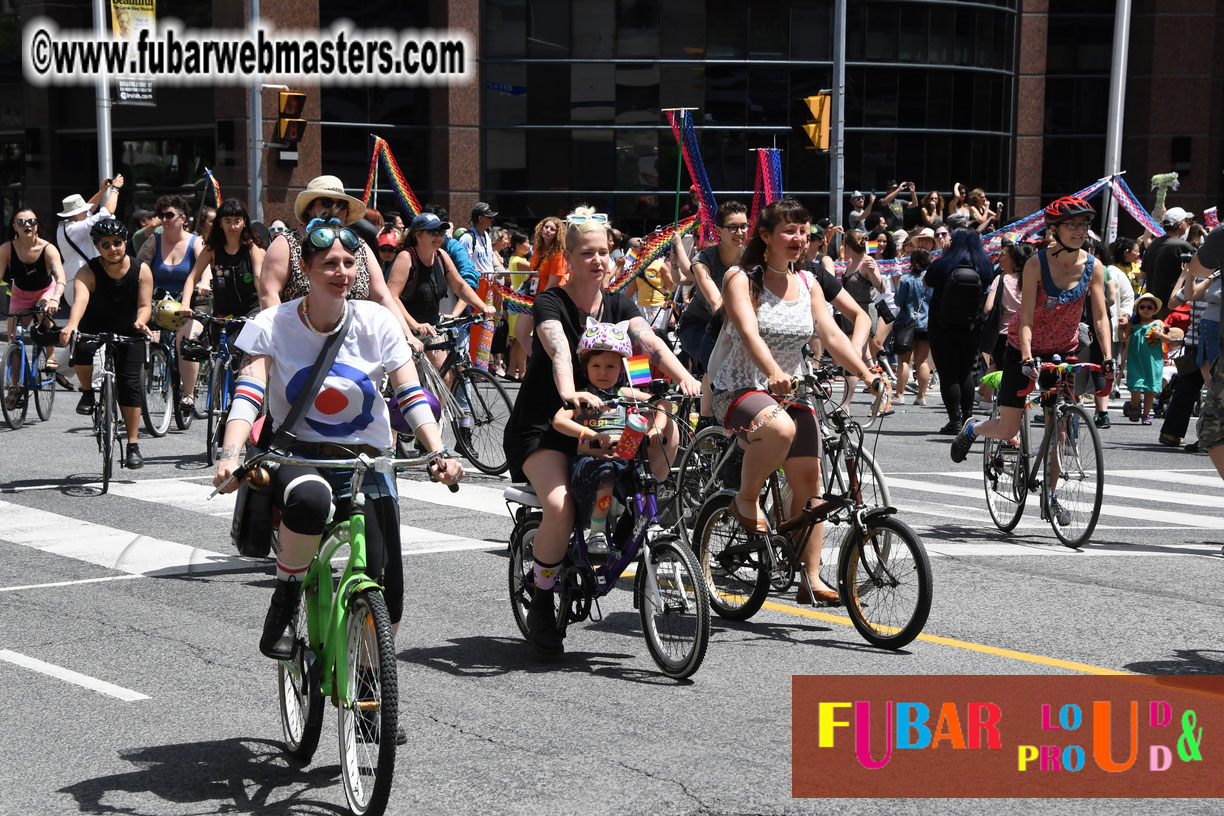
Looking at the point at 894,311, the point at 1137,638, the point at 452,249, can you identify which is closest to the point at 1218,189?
the point at 894,311

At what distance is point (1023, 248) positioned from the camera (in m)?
14.7

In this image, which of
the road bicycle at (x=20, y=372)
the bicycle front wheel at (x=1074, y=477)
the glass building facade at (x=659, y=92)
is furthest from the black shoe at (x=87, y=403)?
the glass building facade at (x=659, y=92)

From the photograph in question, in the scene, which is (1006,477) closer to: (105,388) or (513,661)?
(513,661)

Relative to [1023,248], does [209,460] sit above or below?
below

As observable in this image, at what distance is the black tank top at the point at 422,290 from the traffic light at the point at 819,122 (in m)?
A: 10.8

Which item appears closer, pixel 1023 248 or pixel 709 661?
pixel 709 661

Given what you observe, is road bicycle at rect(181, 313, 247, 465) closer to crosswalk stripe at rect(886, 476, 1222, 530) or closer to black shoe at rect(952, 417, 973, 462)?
crosswalk stripe at rect(886, 476, 1222, 530)

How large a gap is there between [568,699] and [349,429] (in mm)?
1583

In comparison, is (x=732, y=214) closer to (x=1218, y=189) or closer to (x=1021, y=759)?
(x=1021, y=759)

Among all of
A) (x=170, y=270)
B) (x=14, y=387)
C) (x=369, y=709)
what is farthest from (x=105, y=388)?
(x=369, y=709)

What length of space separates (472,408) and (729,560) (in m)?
5.15

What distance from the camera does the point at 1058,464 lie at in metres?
9.52

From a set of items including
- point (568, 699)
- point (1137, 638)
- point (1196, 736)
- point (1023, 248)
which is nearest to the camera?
point (1196, 736)

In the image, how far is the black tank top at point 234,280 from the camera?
12352mm
